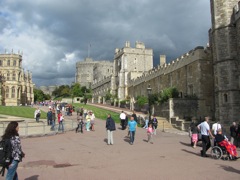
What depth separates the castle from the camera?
67.9 m

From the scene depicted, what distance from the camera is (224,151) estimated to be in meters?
10.7

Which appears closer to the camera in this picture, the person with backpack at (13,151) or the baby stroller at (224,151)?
the person with backpack at (13,151)

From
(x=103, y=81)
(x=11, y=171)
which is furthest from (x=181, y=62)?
(x=103, y=81)

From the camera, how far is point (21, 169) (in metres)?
8.74

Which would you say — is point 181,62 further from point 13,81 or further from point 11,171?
point 13,81

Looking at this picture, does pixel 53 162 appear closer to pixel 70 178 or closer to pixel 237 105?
pixel 70 178

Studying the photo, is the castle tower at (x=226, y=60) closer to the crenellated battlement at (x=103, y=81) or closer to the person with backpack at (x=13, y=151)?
the person with backpack at (x=13, y=151)

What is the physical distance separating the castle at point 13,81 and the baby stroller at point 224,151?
62.5 m

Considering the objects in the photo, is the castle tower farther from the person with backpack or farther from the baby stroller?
the person with backpack

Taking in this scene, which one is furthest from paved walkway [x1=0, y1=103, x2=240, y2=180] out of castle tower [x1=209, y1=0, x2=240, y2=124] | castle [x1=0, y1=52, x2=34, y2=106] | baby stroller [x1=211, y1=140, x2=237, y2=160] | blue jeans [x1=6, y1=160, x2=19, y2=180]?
castle [x1=0, y1=52, x2=34, y2=106]

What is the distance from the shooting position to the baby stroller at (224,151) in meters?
10.4

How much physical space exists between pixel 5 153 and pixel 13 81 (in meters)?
69.8

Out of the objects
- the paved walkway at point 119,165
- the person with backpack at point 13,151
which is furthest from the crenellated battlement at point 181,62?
the person with backpack at point 13,151

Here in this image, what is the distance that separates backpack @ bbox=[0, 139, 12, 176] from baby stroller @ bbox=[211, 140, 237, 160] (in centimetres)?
826
